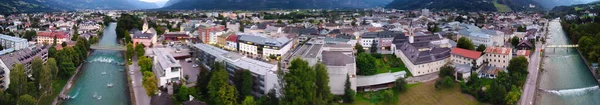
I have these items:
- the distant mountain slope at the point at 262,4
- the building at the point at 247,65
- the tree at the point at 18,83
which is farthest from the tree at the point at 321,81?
the distant mountain slope at the point at 262,4

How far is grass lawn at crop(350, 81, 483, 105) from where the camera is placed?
13125 millimetres

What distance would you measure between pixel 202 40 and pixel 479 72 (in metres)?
16.8

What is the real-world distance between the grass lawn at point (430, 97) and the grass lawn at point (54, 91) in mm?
8854

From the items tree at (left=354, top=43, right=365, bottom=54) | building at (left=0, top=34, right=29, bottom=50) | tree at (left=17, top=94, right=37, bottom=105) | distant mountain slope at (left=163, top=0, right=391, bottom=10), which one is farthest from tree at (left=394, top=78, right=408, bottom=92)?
distant mountain slope at (left=163, top=0, right=391, bottom=10)

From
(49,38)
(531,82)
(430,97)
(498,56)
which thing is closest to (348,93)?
(430,97)

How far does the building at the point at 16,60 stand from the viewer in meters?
14.0

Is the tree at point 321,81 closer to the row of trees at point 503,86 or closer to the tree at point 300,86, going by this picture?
the tree at point 300,86

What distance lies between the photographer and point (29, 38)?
1075 inches

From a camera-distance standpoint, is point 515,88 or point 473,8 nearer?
point 515,88

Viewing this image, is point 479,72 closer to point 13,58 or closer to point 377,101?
point 377,101

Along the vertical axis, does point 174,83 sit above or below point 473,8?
below

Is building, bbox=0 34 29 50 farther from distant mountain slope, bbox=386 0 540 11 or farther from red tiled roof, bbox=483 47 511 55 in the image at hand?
distant mountain slope, bbox=386 0 540 11

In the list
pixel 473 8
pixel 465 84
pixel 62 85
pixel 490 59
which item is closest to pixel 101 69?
pixel 62 85

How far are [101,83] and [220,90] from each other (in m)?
7.70
